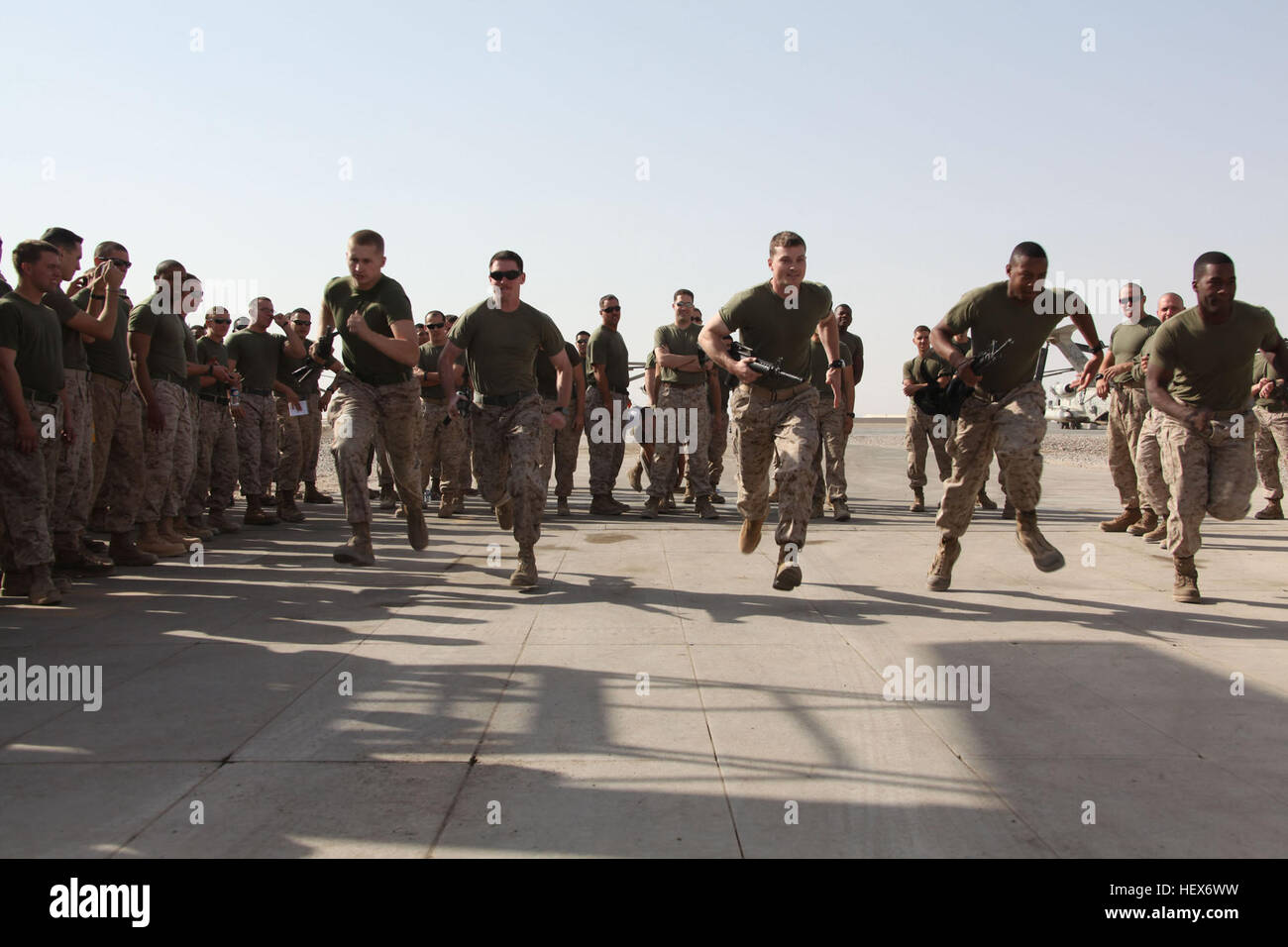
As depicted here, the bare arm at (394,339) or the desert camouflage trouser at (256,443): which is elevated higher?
the bare arm at (394,339)

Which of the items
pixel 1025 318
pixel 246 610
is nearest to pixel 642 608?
pixel 246 610

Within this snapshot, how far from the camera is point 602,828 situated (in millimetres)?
2662

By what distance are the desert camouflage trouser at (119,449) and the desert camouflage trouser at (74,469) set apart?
0.43 m

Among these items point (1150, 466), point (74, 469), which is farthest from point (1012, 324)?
point (74, 469)

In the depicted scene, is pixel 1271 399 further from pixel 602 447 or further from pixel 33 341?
pixel 33 341

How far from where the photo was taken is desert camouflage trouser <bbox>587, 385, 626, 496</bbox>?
11102mm

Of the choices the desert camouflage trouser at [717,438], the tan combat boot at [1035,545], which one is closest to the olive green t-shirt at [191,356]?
the desert camouflage trouser at [717,438]

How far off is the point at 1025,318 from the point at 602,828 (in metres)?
4.50

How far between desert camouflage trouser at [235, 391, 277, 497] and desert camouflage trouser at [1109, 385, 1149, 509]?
8116 mm

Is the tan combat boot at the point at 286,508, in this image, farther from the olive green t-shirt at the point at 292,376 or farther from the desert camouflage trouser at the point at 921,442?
the desert camouflage trouser at the point at 921,442

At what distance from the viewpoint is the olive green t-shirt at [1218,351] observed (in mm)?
5812

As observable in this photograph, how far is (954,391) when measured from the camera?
20.2ft

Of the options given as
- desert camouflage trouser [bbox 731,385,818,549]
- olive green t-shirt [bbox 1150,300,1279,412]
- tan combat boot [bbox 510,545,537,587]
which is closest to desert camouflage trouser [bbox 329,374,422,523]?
tan combat boot [bbox 510,545,537,587]
